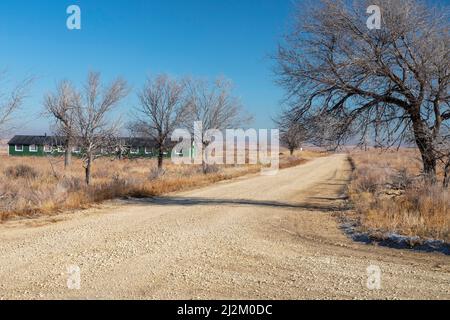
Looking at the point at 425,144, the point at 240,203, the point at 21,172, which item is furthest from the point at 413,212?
the point at 21,172

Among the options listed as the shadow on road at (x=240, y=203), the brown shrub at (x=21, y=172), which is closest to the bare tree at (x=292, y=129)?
the shadow on road at (x=240, y=203)

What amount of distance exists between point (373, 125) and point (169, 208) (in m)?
7.05

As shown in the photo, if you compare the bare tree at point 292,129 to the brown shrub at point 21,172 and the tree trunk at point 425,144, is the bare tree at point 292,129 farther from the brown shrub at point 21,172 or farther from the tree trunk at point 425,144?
the brown shrub at point 21,172

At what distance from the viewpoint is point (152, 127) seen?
31391 millimetres

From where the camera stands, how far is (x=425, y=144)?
13.0 metres

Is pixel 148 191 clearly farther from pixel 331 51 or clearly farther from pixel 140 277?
pixel 140 277

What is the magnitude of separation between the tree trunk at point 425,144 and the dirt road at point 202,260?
11.8 ft

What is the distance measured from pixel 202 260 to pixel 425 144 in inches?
353

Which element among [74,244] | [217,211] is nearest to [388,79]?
[217,211]

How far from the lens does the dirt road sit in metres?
5.60

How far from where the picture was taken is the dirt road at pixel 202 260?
560cm

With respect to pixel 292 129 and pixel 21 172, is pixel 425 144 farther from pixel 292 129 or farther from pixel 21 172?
pixel 21 172

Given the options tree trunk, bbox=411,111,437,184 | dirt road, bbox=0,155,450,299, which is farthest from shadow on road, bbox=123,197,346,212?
tree trunk, bbox=411,111,437,184

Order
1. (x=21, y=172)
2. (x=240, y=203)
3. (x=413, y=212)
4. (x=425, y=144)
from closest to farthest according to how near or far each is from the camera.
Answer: (x=413, y=212), (x=425, y=144), (x=240, y=203), (x=21, y=172)
